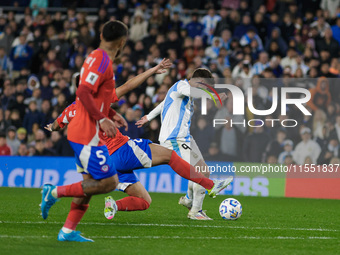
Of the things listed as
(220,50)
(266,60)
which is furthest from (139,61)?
(266,60)

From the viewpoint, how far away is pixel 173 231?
8.89 m

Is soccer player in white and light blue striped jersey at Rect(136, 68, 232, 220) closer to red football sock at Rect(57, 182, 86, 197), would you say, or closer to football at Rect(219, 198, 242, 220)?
football at Rect(219, 198, 242, 220)

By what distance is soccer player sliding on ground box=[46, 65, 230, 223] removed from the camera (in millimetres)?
9023

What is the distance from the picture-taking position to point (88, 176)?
749 cm

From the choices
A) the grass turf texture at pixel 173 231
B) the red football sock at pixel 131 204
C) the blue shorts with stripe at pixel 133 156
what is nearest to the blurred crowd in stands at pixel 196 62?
the grass turf texture at pixel 173 231

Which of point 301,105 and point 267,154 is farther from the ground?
point 301,105

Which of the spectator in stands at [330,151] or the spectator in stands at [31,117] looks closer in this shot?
the spectator in stands at [330,151]

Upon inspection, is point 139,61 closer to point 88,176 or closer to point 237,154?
point 237,154

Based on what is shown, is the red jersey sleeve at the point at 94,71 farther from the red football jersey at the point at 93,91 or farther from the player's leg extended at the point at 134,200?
the player's leg extended at the point at 134,200

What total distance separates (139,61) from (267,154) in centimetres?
512

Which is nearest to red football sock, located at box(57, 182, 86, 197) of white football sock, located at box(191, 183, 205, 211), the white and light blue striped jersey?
white football sock, located at box(191, 183, 205, 211)

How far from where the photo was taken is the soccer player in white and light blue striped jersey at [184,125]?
10.6m

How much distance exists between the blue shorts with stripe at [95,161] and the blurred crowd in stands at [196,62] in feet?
31.1

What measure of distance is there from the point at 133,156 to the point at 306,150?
336 inches
